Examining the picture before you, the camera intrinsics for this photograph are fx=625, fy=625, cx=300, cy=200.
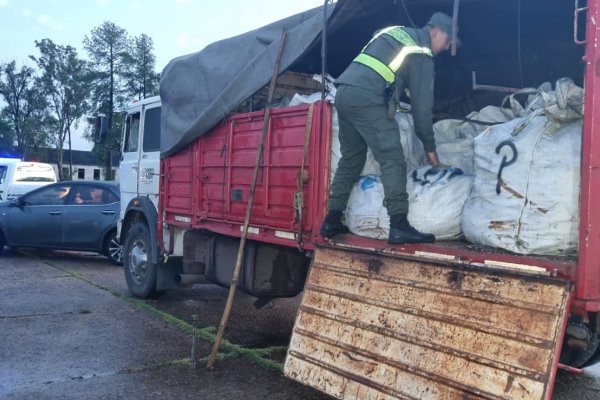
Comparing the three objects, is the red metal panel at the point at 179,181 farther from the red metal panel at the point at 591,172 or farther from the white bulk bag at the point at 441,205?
the red metal panel at the point at 591,172

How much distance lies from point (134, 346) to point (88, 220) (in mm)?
5574

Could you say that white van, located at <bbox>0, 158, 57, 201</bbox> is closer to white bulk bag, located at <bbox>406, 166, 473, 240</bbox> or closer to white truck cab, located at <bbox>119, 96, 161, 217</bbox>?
white truck cab, located at <bbox>119, 96, 161, 217</bbox>

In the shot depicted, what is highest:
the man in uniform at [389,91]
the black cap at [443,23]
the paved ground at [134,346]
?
the black cap at [443,23]

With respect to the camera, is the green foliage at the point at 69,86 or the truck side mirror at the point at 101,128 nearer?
the truck side mirror at the point at 101,128

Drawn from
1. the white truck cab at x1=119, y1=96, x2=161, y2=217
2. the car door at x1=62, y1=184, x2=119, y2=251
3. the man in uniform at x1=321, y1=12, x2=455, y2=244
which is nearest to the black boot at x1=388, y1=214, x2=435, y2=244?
the man in uniform at x1=321, y1=12, x2=455, y2=244

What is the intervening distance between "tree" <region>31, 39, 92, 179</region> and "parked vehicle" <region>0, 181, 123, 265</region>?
133ft

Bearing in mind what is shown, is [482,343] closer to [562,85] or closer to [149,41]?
[562,85]

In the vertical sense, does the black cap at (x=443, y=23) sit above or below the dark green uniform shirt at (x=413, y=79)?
above

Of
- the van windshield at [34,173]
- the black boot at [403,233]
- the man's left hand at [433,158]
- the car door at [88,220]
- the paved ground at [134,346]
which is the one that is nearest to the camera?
the black boot at [403,233]

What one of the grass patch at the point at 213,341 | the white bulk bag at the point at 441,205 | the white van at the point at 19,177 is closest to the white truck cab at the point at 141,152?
the grass patch at the point at 213,341

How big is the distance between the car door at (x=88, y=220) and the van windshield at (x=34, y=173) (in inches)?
230

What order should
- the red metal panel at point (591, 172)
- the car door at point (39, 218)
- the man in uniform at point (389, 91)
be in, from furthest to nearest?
1. the car door at point (39, 218)
2. the man in uniform at point (389, 91)
3. the red metal panel at point (591, 172)

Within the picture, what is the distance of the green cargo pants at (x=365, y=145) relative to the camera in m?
4.02

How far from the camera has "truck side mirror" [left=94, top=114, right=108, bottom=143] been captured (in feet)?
26.5
